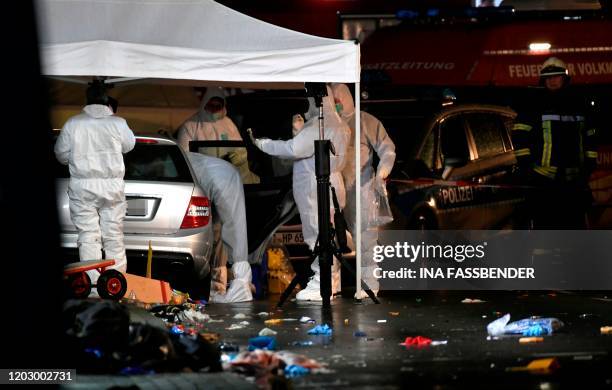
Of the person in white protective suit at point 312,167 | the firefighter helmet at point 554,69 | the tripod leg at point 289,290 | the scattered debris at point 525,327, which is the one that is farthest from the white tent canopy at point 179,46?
the firefighter helmet at point 554,69

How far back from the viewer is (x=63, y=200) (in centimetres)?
1384

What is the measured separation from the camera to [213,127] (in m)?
16.1

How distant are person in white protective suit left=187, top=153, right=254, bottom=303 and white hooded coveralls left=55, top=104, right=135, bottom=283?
5.06ft

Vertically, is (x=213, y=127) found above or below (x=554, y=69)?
below

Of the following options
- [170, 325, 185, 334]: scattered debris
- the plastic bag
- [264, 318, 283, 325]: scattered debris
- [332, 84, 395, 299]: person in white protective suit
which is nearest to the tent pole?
[332, 84, 395, 299]: person in white protective suit

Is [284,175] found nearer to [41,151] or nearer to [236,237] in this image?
[236,237]

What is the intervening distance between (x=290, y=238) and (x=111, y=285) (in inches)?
139

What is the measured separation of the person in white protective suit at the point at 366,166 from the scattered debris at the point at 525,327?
12.3 feet

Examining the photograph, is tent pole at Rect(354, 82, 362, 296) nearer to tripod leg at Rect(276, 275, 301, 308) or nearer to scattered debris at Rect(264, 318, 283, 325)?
tripod leg at Rect(276, 275, 301, 308)

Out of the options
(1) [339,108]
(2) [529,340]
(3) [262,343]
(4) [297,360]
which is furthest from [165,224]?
(4) [297,360]

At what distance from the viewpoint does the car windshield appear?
14.1m

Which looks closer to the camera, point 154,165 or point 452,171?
point 154,165

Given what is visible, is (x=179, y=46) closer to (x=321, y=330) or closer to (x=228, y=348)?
(x=321, y=330)

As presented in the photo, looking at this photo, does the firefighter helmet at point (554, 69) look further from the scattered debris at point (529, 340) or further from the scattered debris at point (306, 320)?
the scattered debris at point (529, 340)
